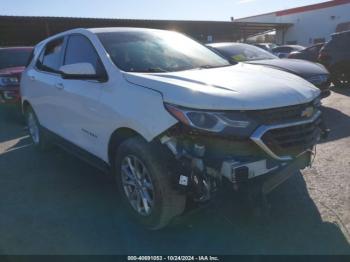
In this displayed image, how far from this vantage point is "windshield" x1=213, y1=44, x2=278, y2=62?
8.19m

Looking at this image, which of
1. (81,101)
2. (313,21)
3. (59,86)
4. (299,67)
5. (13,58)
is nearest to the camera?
(81,101)

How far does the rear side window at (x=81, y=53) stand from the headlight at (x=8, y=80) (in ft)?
12.8

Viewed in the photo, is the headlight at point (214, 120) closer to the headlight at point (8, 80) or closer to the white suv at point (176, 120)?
the white suv at point (176, 120)

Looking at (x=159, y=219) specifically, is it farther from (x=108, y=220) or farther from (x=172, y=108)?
(x=172, y=108)

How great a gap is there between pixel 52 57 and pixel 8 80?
3.42 metres

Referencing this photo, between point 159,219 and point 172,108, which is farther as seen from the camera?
point 159,219

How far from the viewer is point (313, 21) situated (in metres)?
39.7

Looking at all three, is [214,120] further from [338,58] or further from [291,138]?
[338,58]

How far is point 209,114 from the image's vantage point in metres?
2.76

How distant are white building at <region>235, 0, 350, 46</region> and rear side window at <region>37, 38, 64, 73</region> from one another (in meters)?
33.1

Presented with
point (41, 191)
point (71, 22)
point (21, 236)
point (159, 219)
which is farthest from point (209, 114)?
point (71, 22)

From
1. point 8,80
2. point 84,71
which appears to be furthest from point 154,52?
point 8,80

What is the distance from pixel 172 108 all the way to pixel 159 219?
3.18ft

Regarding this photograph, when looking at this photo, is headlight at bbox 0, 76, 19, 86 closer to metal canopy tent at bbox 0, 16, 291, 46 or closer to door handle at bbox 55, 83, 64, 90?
door handle at bbox 55, 83, 64, 90
